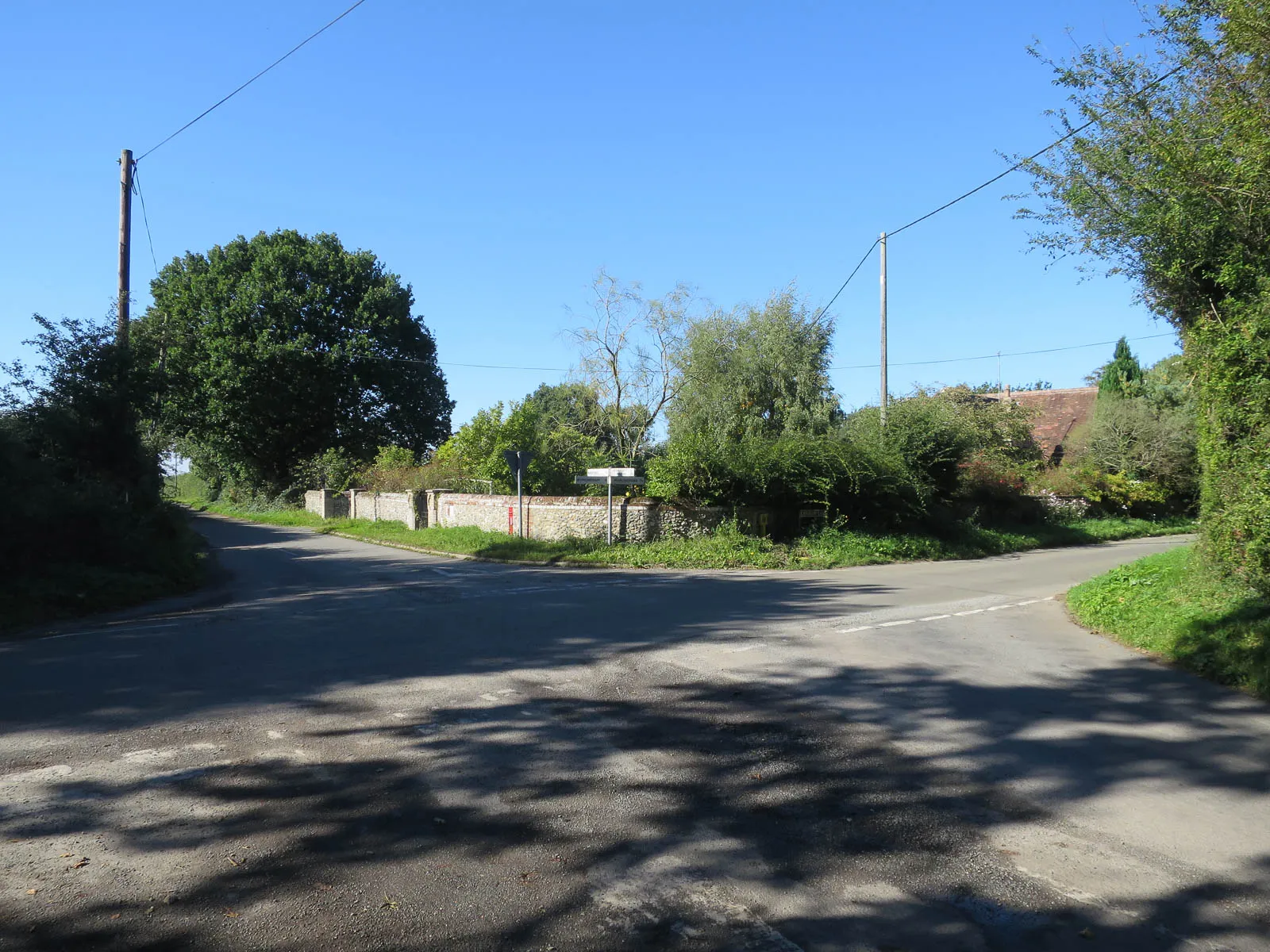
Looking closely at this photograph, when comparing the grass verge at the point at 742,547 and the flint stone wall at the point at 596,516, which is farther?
the flint stone wall at the point at 596,516

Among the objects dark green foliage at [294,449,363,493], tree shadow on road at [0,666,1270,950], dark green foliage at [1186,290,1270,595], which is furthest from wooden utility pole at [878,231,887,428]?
dark green foliage at [294,449,363,493]

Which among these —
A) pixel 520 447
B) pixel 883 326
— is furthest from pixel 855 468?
pixel 520 447

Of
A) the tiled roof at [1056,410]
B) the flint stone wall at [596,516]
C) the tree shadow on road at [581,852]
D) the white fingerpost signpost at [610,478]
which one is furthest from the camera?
the tiled roof at [1056,410]

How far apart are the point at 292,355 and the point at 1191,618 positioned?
42.2 meters

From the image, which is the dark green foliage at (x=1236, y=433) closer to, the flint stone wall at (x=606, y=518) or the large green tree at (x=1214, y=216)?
the large green tree at (x=1214, y=216)

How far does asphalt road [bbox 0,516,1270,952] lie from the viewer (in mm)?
3764

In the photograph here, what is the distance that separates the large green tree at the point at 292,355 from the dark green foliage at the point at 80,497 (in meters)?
27.1

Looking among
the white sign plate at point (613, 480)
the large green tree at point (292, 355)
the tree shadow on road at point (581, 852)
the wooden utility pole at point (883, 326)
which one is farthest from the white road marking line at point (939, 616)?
the large green tree at point (292, 355)

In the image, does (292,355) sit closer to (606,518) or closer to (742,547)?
(606,518)

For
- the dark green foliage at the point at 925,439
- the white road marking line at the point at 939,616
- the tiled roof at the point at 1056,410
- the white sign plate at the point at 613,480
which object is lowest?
the white road marking line at the point at 939,616

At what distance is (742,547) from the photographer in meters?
22.5

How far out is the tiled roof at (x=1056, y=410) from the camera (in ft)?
141

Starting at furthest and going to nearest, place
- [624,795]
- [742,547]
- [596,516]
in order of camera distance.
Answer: [596,516]
[742,547]
[624,795]

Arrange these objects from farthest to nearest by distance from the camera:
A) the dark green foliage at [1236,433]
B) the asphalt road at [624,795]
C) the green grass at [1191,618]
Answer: the dark green foliage at [1236,433]
the green grass at [1191,618]
the asphalt road at [624,795]
